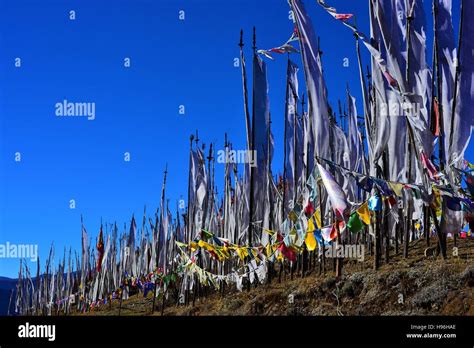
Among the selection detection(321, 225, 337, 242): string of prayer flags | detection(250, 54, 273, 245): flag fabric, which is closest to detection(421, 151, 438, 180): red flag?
detection(321, 225, 337, 242): string of prayer flags

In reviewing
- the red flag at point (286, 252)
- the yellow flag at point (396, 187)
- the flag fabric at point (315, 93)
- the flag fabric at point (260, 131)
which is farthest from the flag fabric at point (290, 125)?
the yellow flag at point (396, 187)

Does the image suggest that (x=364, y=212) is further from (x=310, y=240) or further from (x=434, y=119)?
(x=434, y=119)

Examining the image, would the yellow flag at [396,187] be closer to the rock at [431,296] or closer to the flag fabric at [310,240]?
the rock at [431,296]

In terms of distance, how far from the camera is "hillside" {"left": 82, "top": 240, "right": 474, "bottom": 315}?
11.6 meters

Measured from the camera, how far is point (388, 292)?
13320 millimetres

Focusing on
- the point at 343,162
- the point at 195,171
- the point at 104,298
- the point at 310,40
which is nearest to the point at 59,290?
the point at 104,298

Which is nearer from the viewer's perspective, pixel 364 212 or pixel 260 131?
pixel 364 212

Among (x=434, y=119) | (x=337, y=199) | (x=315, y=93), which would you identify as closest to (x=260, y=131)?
(x=315, y=93)

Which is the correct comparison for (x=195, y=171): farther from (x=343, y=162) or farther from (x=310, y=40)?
(x=310, y=40)

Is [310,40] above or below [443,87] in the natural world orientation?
above

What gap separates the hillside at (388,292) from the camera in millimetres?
11641

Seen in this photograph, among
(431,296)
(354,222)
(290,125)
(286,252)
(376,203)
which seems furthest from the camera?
(290,125)
